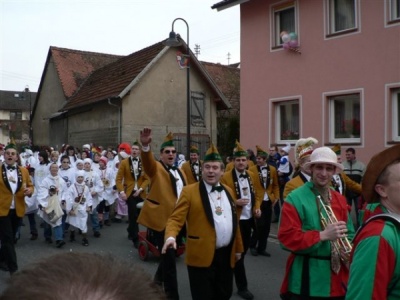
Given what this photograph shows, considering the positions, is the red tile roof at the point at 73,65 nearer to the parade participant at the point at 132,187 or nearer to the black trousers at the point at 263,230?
the parade participant at the point at 132,187

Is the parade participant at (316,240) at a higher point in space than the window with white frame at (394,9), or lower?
lower

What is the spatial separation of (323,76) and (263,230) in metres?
6.69

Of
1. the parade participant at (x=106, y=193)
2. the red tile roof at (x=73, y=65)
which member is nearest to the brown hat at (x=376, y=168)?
the parade participant at (x=106, y=193)

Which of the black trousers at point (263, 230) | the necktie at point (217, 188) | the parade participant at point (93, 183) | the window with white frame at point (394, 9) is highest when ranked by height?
the window with white frame at point (394, 9)

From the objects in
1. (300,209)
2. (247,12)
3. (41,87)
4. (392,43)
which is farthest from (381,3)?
(41,87)

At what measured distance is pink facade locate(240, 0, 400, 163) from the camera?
12820 millimetres

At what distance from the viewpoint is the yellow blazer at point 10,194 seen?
7.72 metres

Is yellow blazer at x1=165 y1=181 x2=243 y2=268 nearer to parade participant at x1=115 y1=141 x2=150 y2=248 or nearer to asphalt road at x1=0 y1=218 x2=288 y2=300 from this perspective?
asphalt road at x1=0 y1=218 x2=288 y2=300

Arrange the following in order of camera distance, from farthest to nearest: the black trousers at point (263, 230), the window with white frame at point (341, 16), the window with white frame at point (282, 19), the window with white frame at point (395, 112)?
the window with white frame at point (282, 19)
the window with white frame at point (341, 16)
the window with white frame at point (395, 112)
the black trousers at point (263, 230)

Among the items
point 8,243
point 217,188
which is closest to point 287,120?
point 8,243

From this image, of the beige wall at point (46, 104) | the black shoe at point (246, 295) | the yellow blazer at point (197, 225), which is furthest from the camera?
the beige wall at point (46, 104)

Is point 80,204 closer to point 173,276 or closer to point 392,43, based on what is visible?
point 173,276

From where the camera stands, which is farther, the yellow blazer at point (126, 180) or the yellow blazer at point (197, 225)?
the yellow blazer at point (126, 180)

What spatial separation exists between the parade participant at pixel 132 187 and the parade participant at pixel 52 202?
132 cm
